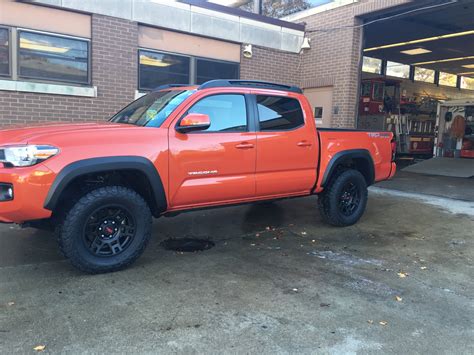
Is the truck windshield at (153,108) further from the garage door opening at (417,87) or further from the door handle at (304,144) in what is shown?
the garage door opening at (417,87)

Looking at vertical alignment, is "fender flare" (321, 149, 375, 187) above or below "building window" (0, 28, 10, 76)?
below

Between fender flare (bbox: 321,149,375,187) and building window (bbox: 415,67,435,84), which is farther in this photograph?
building window (bbox: 415,67,435,84)

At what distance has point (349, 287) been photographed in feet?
13.5

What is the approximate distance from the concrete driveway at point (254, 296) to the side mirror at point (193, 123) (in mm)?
1490

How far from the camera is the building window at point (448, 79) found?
79.8ft

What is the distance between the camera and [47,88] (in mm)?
8227

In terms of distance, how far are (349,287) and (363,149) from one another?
2.95 metres

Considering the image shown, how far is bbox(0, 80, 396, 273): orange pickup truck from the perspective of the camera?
383 cm

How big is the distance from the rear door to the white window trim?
15.8 ft

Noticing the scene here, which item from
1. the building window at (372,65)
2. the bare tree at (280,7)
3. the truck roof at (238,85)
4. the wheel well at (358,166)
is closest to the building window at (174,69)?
the bare tree at (280,7)

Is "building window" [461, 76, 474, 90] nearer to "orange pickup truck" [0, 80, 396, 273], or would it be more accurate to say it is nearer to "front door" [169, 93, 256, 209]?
"orange pickup truck" [0, 80, 396, 273]

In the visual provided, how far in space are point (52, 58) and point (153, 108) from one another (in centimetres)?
459

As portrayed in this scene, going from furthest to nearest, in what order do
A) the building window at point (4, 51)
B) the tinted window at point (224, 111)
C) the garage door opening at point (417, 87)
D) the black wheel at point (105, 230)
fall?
the garage door opening at point (417, 87) < the building window at point (4, 51) < the tinted window at point (224, 111) < the black wheel at point (105, 230)

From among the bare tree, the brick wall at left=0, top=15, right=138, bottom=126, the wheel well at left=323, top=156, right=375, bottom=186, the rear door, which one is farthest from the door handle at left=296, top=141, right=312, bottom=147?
the bare tree
